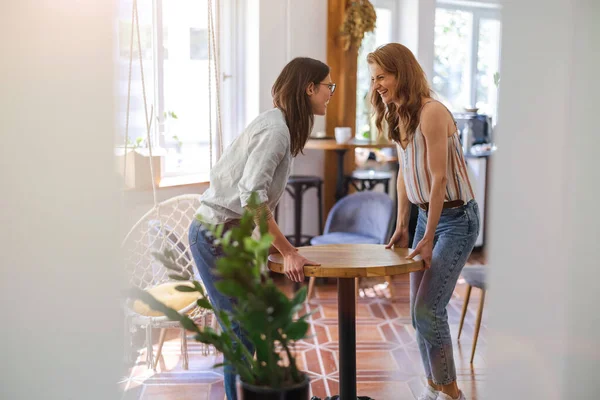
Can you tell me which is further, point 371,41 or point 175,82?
point 371,41

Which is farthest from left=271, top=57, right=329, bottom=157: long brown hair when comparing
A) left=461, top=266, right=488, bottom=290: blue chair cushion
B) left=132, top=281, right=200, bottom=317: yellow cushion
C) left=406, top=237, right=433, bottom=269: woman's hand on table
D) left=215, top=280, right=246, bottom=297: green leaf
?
left=461, top=266, right=488, bottom=290: blue chair cushion

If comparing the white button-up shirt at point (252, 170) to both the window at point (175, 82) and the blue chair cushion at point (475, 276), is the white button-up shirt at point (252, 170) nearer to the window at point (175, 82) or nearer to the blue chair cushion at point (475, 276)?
the blue chair cushion at point (475, 276)

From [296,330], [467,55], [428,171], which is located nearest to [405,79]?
[428,171]

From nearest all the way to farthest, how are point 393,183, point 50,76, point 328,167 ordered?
1. point 50,76
2. point 328,167
3. point 393,183

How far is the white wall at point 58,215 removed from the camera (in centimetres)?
196

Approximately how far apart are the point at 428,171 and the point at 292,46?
3198 millimetres

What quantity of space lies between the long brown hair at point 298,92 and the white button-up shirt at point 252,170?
5 centimetres

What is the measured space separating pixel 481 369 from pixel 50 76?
9.30ft

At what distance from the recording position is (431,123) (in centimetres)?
261

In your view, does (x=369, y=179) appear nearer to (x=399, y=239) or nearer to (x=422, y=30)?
(x=422, y=30)

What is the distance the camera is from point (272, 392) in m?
1.67

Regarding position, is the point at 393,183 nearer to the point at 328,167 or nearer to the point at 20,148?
the point at 328,167

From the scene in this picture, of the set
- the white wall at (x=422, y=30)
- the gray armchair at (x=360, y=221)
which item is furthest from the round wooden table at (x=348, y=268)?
the white wall at (x=422, y=30)

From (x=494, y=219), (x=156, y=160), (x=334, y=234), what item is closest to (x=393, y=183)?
(x=334, y=234)
